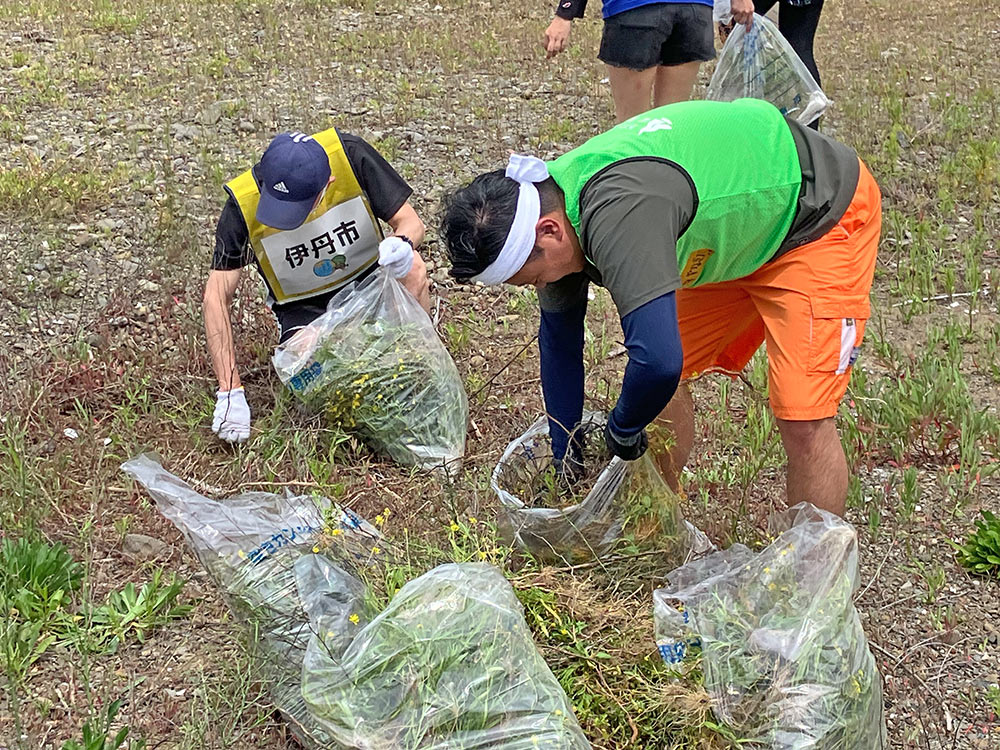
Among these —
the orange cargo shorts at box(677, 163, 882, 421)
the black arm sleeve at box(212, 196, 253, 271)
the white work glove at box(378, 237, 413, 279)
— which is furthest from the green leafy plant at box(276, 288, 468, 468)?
the orange cargo shorts at box(677, 163, 882, 421)

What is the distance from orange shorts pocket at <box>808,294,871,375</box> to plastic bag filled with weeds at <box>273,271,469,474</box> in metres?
1.09

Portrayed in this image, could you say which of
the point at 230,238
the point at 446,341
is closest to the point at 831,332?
the point at 446,341

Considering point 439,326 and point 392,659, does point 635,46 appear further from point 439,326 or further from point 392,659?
point 392,659

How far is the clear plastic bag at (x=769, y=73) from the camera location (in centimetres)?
399

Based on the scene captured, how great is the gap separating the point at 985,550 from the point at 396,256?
165 cm

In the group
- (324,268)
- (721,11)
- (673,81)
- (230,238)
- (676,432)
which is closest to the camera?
(676,432)

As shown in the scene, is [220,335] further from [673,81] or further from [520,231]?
[673,81]

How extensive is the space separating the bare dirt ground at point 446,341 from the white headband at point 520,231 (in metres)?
0.62

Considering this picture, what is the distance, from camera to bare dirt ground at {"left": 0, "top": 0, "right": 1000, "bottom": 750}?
219 cm

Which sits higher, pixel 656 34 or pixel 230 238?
pixel 656 34

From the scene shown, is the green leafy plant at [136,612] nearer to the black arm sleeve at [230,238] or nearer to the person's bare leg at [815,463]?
the black arm sleeve at [230,238]

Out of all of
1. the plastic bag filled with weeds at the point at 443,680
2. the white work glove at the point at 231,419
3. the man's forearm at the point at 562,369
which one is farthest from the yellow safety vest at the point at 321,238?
the plastic bag filled with weeds at the point at 443,680

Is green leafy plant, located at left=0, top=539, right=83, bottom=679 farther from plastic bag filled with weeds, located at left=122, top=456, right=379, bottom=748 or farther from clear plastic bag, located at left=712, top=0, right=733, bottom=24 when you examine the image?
clear plastic bag, located at left=712, top=0, right=733, bottom=24

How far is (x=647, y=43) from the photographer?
405cm
